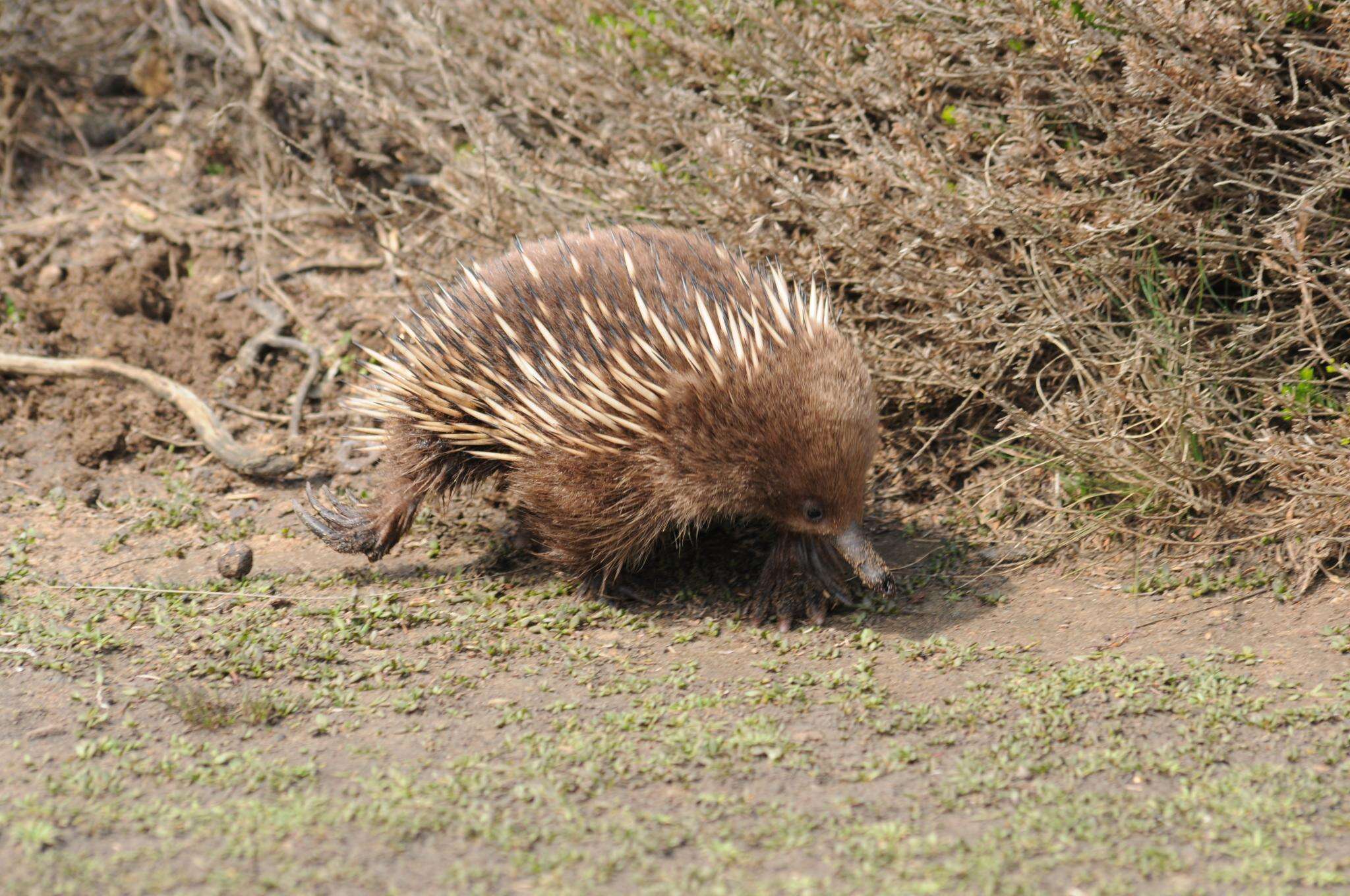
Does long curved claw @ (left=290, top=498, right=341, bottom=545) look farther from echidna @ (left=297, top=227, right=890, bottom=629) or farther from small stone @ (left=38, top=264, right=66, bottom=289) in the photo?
small stone @ (left=38, top=264, right=66, bottom=289)

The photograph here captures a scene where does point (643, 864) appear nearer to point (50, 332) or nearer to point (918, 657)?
point (918, 657)

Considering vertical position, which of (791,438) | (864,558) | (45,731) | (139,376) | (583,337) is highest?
(583,337)

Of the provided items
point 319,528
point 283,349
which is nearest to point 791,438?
point 319,528

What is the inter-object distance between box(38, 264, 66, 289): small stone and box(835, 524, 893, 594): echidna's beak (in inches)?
202

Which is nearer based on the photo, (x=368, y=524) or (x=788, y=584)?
(x=788, y=584)

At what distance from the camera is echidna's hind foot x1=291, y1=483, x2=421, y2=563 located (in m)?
5.15

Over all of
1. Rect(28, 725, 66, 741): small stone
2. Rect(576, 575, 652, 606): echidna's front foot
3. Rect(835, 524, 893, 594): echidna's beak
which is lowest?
Rect(28, 725, 66, 741): small stone

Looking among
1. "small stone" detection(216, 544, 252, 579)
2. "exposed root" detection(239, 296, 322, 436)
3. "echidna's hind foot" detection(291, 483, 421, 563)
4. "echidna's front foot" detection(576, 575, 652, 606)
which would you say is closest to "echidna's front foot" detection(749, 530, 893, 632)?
"echidna's front foot" detection(576, 575, 652, 606)

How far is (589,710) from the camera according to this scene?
405cm

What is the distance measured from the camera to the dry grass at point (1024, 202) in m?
4.63

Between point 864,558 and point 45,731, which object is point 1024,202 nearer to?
point 864,558

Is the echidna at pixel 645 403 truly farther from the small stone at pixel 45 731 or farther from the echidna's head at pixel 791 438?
the small stone at pixel 45 731

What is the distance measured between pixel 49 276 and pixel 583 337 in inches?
168

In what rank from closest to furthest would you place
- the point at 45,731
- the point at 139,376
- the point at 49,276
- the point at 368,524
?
the point at 45,731 < the point at 368,524 < the point at 139,376 < the point at 49,276
